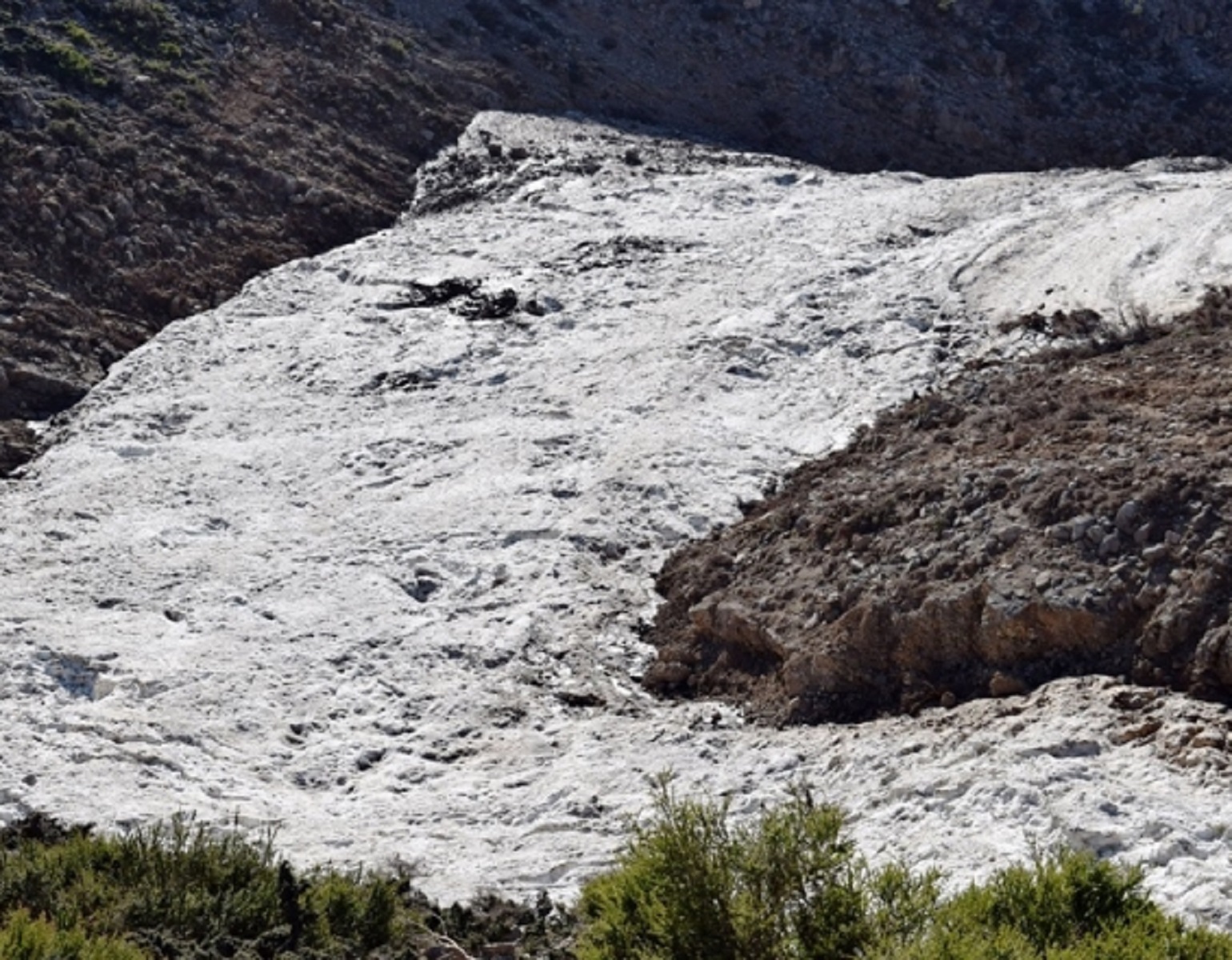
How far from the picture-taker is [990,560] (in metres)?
12.4

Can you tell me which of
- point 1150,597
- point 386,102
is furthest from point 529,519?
point 386,102

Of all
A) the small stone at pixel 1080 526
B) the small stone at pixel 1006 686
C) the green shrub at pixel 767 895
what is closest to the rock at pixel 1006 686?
the small stone at pixel 1006 686

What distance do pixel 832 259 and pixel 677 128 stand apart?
10149 millimetres

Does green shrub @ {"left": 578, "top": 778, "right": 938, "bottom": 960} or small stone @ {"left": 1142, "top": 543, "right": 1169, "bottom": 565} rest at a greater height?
small stone @ {"left": 1142, "top": 543, "right": 1169, "bottom": 565}

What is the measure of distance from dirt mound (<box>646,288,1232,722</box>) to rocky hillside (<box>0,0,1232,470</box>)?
28.3ft

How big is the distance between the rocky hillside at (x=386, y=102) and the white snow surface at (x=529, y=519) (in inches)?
50.8

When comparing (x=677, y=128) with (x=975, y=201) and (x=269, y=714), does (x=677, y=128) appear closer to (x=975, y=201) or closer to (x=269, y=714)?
(x=975, y=201)

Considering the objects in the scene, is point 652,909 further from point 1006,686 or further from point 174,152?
point 174,152

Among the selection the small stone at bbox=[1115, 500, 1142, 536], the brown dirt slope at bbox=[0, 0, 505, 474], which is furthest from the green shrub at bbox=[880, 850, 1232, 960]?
the brown dirt slope at bbox=[0, 0, 505, 474]

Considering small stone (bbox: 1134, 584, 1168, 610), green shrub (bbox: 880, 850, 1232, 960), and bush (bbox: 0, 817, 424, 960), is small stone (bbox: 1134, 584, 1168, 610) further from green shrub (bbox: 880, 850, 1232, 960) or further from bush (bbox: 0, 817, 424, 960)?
bush (bbox: 0, 817, 424, 960)

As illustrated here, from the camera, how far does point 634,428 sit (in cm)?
1816

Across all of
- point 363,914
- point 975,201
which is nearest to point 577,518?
point 363,914

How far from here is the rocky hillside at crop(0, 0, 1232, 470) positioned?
2338 centimetres

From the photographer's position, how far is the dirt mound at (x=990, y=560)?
11281 mm
